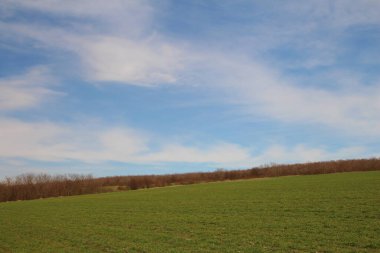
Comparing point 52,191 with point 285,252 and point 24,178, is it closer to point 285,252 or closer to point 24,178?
point 24,178

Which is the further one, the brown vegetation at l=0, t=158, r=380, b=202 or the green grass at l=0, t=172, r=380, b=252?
the brown vegetation at l=0, t=158, r=380, b=202

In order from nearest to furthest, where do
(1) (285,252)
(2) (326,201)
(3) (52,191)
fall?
1. (1) (285,252)
2. (2) (326,201)
3. (3) (52,191)

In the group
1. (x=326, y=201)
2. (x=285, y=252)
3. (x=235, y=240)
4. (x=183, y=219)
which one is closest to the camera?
(x=285, y=252)

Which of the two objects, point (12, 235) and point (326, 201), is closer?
point (12, 235)

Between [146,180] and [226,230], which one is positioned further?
[146,180]

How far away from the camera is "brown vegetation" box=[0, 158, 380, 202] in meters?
85.8

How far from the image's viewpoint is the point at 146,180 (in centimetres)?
10269

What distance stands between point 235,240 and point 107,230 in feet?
34.7

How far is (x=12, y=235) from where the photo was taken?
2709cm

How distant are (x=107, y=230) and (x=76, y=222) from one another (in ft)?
22.9

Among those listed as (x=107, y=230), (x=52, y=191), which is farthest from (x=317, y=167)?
(x=107, y=230)

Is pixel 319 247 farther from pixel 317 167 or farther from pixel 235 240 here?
pixel 317 167

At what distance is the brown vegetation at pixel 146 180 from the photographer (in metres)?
85.8

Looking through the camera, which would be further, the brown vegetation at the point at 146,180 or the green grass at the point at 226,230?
the brown vegetation at the point at 146,180
